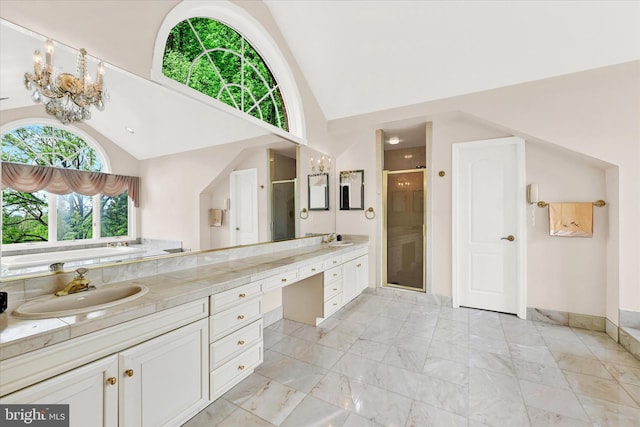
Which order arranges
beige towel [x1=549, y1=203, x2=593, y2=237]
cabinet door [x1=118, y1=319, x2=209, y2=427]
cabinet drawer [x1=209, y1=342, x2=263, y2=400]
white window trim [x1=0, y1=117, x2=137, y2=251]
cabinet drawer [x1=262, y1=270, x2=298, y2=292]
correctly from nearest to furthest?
cabinet door [x1=118, y1=319, x2=209, y2=427] → white window trim [x1=0, y1=117, x2=137, y2=251] → cabinet drawer [x1=209, y1=342, x2=263, y2=400] → cabinet drawer [x1=262, y1=270, x2=298, y2=292] → beige towel [x1=549, y1=203, x2=593, y2=237]

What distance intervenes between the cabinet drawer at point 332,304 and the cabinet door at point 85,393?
6.54 ft

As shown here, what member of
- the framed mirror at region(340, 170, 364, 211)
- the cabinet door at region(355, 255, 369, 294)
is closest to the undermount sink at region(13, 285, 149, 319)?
the cabinet door at region(355, 255, 369, 294)

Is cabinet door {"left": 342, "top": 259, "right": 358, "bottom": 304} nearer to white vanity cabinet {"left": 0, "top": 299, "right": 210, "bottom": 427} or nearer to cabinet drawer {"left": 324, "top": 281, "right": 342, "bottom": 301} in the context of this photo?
cabinet drawer {"left": 324, "top": 281, "right": 342, "bottom": 301}

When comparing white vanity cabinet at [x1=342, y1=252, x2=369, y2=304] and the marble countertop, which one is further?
white vanity cabinet at [x1=342, y1=252, x2=369, y2=304]

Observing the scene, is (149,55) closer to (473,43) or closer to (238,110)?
(238,110)

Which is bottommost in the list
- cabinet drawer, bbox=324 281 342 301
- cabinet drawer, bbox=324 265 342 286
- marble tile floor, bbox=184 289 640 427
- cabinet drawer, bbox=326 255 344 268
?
marble tile floor, bbox=184 289 640 427

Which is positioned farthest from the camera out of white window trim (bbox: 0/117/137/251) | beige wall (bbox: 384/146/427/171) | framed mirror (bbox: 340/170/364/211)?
beige wall (bbox: 384/146/427/171)

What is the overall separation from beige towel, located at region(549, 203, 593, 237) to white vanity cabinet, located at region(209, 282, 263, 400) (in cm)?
333

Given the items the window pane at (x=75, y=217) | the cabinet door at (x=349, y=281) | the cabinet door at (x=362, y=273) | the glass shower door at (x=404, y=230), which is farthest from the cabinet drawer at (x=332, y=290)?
the window pane at (x=75, y=217)

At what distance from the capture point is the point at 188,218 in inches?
80.9

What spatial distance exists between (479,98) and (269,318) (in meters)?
3.63

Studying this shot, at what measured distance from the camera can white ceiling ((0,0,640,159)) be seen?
1399 mm

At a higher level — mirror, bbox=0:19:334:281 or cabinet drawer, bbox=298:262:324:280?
mirror, bbox=0:19:334:281

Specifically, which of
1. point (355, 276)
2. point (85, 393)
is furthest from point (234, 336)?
point (355, 276)
